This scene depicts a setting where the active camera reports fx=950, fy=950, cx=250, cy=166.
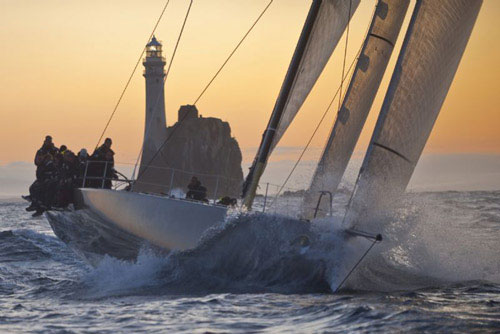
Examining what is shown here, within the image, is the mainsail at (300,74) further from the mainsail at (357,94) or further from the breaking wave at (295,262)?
the breaking wave at (295,262)

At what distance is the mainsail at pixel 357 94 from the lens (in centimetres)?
1595

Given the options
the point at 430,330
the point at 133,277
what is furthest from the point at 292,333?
the point at 133,277

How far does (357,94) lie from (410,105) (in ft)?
11.1

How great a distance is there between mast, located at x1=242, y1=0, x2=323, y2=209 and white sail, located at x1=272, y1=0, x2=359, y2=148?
85 millimetres

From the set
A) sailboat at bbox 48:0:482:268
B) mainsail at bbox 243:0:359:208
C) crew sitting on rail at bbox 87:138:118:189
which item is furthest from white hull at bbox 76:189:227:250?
mainsail at bbox 243:0:359:208

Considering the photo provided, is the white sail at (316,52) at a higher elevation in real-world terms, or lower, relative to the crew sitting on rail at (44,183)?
higher

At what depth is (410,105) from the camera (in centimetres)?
1278

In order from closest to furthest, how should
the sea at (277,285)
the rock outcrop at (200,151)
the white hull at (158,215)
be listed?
1. the sea at (277,285)
2. the white hull at (158,215)
3. the rock outcrop at (200,151)

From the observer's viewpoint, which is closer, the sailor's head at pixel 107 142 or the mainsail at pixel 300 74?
the mainsail at pixel 300 74

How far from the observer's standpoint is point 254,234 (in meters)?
13.6

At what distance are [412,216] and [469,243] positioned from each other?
3.48 m

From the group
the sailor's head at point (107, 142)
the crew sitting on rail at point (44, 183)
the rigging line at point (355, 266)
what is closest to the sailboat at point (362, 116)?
the rigging line at point (355, 266)

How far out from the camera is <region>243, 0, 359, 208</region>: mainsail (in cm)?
1502

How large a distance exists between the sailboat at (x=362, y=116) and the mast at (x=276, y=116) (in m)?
0.02
